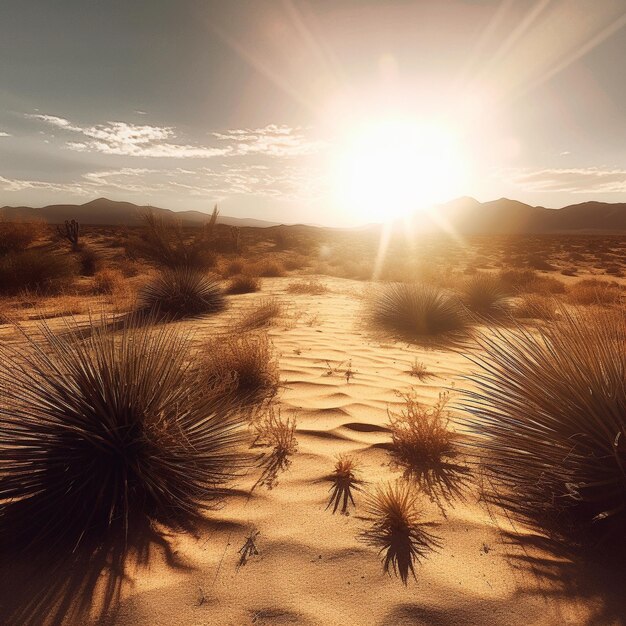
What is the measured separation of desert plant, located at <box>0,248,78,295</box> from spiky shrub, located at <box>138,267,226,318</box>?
402cm

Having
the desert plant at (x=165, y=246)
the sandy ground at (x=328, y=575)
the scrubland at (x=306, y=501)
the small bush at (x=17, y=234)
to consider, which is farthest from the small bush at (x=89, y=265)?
the sandy ground at (x=328, y=575)

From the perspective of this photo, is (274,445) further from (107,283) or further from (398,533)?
(107,283)

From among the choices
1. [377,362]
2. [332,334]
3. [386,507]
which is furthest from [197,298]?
[386,507]

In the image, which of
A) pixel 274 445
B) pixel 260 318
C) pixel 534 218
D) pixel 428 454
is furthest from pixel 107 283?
pixel 534 218

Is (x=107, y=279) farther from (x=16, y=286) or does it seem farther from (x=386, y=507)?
(x=386, y=507)

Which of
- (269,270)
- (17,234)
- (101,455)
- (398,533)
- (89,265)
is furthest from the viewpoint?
(17,234)

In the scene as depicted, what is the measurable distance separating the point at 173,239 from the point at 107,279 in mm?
2203

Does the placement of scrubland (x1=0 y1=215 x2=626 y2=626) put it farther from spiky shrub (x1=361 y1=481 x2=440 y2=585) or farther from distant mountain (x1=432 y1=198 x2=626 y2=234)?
distant mountain (x1=432 y1=198 x2=626 y2=234)

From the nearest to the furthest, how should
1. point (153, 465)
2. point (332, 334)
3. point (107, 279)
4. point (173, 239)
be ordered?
point (153, 465)
point (332, 334)
point (107, 279)
point (173, 239)

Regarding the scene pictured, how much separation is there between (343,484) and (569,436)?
1201 mm

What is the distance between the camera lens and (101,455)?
6.21ft

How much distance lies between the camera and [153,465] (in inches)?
77.2

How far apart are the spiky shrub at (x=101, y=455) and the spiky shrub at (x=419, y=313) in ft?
14.3

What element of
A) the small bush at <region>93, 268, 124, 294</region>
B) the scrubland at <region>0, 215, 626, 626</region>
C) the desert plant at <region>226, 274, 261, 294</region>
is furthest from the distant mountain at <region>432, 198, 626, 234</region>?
Result: the scrubland at <region>0, 215, 626, 626</region>
